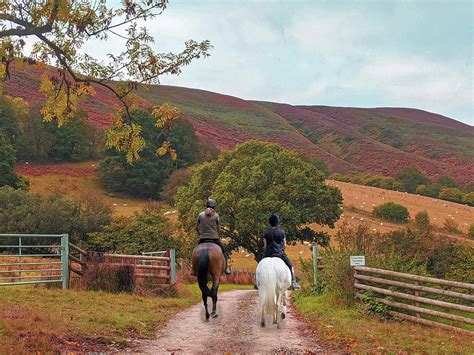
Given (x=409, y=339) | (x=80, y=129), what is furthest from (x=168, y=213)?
(x=409, y=339)

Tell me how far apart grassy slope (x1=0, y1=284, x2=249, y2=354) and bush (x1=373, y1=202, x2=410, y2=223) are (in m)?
53.4

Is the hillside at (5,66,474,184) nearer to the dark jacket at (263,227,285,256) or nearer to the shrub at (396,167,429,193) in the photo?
the shrub at (396,167,429,193)

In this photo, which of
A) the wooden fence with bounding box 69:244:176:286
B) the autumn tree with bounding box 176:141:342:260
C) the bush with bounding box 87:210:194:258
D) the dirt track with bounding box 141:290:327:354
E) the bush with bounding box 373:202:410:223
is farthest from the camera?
the bush with bounding box 373:202:410:223

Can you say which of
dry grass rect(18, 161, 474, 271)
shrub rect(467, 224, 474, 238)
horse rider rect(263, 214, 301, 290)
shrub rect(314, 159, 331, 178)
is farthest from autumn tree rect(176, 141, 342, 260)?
shrub rect(314, 159, 331, 178)

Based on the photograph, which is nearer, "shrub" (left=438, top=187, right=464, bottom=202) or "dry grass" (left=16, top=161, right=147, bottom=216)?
Answer: "dry grass" (left=16, top=161, right=147, bottom=216)

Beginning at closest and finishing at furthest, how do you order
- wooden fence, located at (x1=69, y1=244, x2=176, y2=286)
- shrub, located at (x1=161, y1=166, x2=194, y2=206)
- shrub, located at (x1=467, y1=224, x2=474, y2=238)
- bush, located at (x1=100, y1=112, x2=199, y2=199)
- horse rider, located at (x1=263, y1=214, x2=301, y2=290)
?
horse rider, located at (x1=263, y1=214, x2=301, y2=290), wooden fence, located at (x1=69, y1=244, x2=176, y2=286), shrub, located at (x1=467, y1=224, x2=474, y2=238), shrub, located at (x1=161, y1=166, x2=194, y2=206), bush, located at (x1=100, y1=112, x2=199, y2=199)

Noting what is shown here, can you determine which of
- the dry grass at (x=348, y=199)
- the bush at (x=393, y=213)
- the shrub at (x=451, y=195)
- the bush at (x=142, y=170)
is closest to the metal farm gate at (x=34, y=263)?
the dry grass at (x=348, y=199)

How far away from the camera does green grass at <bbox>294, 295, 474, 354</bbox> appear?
9.40 m

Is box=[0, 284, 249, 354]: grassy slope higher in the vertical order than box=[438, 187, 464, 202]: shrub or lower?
lower

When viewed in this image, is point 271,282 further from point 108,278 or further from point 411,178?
point 411,178

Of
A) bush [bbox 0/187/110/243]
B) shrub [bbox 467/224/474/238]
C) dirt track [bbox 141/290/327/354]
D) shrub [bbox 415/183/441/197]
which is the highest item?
shrub [bbox 415/183/441/197]

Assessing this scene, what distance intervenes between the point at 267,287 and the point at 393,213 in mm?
58409

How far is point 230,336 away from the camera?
33.9 ft

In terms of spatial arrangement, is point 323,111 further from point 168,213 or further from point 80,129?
point 168,213
